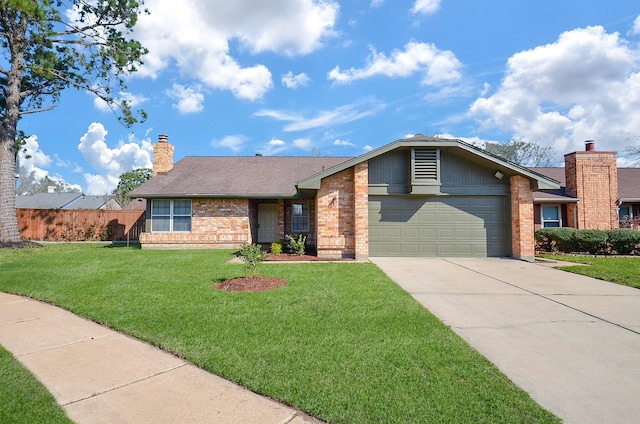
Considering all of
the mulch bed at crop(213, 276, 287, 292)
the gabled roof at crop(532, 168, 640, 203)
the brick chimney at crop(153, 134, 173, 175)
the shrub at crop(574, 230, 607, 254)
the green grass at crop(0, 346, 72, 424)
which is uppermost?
the brick chimney at crop(153, 134, 173, 175)

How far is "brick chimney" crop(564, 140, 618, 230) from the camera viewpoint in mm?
16484

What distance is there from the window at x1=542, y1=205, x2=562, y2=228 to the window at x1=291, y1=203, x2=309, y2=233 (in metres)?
11.9

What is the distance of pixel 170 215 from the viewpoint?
15789mm

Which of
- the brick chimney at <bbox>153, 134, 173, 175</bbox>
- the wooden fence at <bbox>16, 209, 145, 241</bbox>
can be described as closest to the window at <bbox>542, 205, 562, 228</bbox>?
the brick chimney at <bbox>153, 134, 173, 175</bbox>

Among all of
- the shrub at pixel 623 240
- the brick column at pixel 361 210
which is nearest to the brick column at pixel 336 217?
the brick column at pixel 361 210

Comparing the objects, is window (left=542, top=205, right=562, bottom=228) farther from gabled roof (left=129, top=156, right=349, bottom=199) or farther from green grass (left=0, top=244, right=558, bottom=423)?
green grass (left=0, top=244, right=558, bottom=423)

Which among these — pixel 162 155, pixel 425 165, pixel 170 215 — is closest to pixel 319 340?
pixel 425 165

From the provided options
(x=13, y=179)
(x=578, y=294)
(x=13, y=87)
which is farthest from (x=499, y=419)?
(x=13, y=87)

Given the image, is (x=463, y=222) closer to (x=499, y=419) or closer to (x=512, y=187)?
(x=512, y=187)

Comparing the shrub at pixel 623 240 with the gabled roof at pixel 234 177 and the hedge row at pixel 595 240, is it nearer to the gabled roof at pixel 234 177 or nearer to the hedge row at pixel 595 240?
the hedge row at pixel 595 240

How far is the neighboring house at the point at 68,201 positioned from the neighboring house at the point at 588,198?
138 feet

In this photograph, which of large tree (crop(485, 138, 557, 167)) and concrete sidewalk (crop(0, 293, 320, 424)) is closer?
concrete sidewalk (crop(0, 293, 320, 424))

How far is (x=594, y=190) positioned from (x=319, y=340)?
18616mm

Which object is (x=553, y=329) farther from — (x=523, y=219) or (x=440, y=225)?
(x=523, y=219)
